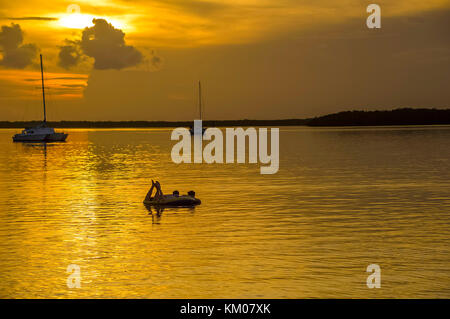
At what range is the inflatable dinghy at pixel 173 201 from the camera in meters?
33.8

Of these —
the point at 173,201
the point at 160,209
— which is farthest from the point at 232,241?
the point at 173,201

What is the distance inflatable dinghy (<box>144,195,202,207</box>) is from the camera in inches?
1331

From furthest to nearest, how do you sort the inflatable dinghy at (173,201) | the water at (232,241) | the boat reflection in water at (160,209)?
the inflatable dinghy at (173,201) → the boat reflection in water at (160,209) → the water at (232,241)

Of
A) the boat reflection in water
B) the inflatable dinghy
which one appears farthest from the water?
the inflatable dinghy

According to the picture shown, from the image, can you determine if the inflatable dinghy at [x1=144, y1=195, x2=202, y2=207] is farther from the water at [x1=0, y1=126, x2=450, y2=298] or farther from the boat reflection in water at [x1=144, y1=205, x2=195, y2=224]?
the water at [x1=0, y1=126, x2=450, y2=298]

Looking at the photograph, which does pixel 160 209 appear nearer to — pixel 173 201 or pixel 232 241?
pixel 173 201

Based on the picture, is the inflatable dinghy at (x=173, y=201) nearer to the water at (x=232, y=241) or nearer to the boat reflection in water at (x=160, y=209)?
the boat reflection in water at (x=160, y=209)

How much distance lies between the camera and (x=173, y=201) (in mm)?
34188

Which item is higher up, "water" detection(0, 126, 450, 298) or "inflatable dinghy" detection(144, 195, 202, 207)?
"inflatable dinghy" detection(144, 195, 202, 207)

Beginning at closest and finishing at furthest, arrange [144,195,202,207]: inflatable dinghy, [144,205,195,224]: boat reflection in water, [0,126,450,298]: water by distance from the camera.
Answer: [0,126,450,298]: water, [144,205,195,224]: boat reflection in water, [144,195,202,207]: inflatable dinghy

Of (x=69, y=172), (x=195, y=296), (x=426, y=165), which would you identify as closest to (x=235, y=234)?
(x=195, y=296)

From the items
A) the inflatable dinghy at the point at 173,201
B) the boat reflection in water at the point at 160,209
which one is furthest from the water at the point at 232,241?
the inflatable dinghy at the point at 173,201
